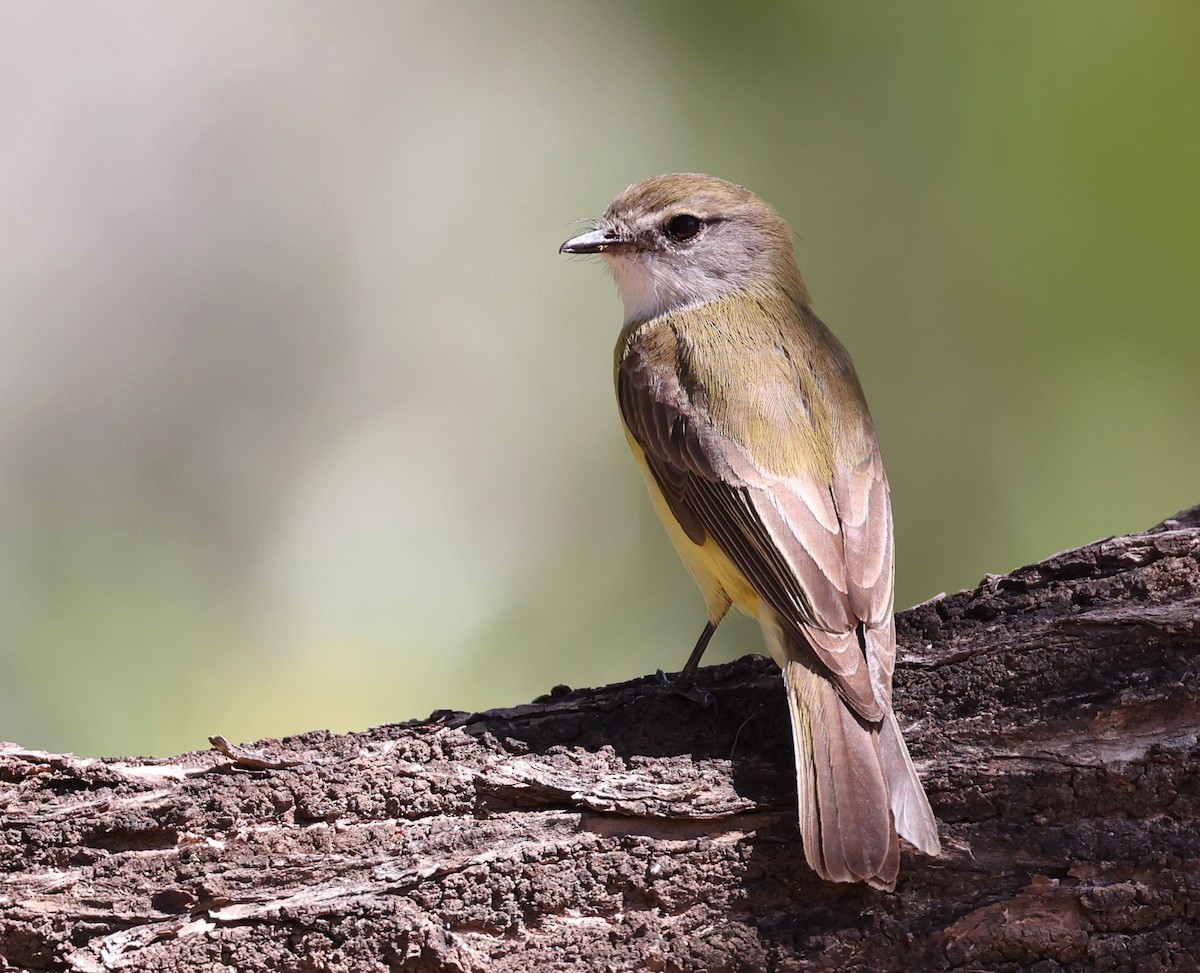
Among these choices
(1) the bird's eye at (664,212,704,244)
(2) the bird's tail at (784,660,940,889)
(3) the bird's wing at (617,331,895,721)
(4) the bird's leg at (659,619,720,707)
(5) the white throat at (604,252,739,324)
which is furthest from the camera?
(1) the bird's eye at (664,212,704,244)

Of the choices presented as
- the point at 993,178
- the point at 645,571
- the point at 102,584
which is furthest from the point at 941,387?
the point at 102,584

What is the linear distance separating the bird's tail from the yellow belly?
534mm

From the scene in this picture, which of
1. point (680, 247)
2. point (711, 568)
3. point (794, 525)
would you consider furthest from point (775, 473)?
point (680, 247)

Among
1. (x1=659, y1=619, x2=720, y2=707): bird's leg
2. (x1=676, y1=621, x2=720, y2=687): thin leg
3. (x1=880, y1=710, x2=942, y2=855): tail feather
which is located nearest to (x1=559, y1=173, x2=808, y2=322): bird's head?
(x1=676, y1=621, x2=720, y2=687): thin leg

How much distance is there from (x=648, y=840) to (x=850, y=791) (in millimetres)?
480

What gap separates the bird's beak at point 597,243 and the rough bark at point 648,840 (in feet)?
7.09

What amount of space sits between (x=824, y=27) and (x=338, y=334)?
2.60m

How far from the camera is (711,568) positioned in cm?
395

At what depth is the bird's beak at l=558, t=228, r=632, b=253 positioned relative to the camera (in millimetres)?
4977

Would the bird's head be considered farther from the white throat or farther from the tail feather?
the tail feather

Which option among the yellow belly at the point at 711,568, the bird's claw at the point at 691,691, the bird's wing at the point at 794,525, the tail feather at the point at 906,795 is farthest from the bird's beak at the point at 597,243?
the tail feather at the point at 906,795

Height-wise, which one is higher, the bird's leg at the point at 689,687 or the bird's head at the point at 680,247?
the bird's head at the point at 680,247

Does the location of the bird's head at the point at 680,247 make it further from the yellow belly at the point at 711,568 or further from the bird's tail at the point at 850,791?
the bird's tail at the point at 850,791

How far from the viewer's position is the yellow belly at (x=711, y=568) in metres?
3.81
